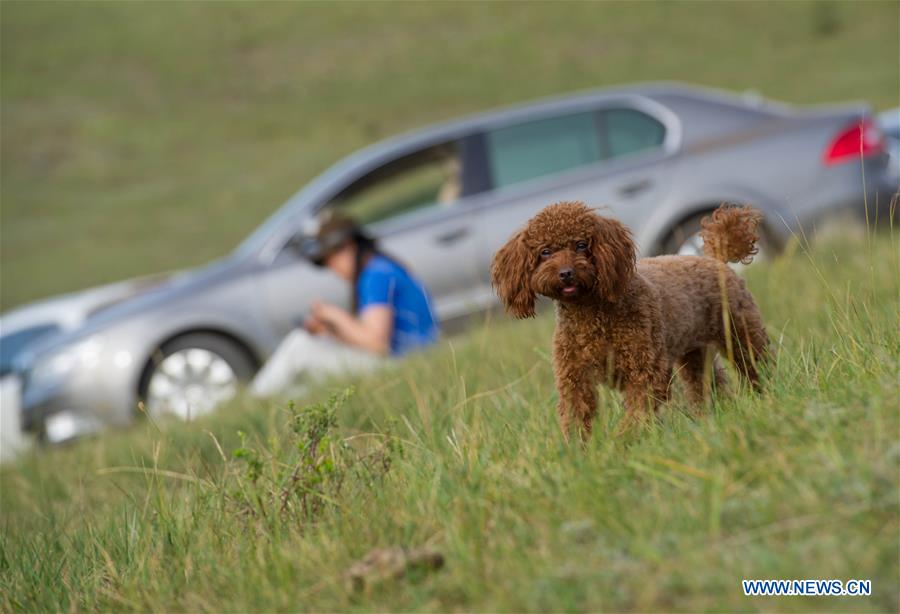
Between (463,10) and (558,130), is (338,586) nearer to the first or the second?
(558,130)

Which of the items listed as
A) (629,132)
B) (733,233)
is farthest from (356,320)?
(733,233)

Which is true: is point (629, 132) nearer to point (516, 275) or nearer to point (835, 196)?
point (835, 196)

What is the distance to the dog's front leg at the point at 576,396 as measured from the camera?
321 cm

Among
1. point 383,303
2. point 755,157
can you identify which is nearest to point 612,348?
point 383,303

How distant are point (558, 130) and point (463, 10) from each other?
53319 mm

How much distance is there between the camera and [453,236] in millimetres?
8031

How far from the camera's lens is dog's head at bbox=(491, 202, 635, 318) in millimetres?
3094

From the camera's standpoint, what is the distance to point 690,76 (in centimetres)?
4762

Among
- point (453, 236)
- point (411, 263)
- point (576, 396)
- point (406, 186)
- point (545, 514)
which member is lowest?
point (545, 514)

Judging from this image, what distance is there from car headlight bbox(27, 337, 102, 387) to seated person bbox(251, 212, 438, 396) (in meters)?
1.47

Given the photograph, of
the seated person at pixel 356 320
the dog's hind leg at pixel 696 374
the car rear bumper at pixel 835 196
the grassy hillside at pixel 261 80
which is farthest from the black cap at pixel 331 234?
the grassy hillside at pixel 261 80

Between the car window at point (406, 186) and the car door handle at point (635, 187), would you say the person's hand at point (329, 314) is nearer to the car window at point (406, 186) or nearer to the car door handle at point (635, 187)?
the car window at point (406, 186)

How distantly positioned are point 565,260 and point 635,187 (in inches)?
196

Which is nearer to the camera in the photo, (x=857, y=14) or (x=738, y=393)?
(x=738, y=393)
